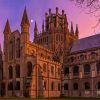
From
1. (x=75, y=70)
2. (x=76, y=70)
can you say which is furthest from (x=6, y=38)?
(x=76, y=70)

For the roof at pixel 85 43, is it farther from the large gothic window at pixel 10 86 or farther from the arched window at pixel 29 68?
the large gothic window at pixel 10 86

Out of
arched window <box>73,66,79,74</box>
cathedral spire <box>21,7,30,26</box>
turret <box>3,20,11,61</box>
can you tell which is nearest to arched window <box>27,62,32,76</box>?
turret <box>3,20,11,61</box>

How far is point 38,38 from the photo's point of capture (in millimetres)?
96312

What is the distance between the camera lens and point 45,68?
72750 mm

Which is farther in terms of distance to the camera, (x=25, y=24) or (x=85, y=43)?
(x=85, y=43)

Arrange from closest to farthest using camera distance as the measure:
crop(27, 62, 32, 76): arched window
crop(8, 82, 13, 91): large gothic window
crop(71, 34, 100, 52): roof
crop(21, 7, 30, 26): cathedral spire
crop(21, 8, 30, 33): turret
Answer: crop(27, 62, 32, 76): arched window, crop(21, 8, 30, 33): turret, crop(8, 82, 13, 91): large gothic window, crop(21, 7, 30, 26): cathedral spire, crop(71, 34, 100, 52): roof

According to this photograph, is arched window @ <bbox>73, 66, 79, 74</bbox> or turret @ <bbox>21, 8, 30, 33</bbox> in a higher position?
turret @ <bbox>21, 8, 30, 33</bbox>

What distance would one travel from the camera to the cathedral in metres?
69.2

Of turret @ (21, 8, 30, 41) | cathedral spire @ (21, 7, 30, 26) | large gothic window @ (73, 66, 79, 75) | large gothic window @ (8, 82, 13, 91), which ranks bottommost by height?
large gothic window @ (8, 82, 13, 91)

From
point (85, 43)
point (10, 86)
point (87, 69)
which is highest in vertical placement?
point (85, 43)

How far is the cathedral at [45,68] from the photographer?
6915 cm

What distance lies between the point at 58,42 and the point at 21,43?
20112 millimetres

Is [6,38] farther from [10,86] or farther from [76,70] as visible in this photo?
[76,70]

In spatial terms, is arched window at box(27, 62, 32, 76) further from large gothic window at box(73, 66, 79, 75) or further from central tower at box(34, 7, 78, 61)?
central tower at box(34, 7, 78, 61)
